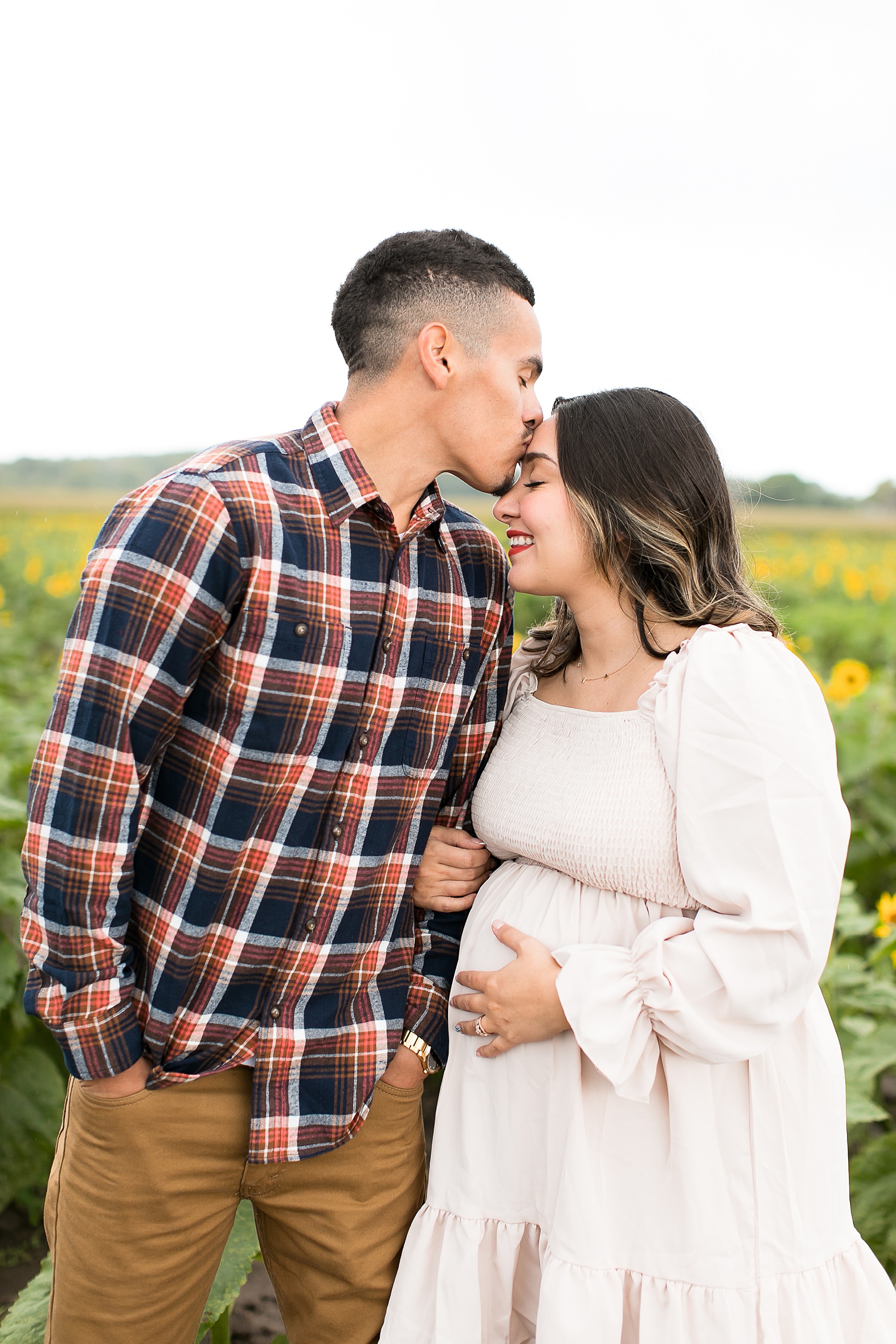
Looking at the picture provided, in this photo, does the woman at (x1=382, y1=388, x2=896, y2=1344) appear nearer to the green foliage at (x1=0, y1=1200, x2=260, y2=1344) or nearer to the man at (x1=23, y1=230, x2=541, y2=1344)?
the man at (x1=23, y1=230, x2=541, y2=1344)

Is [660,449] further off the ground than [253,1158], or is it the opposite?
[660,449]

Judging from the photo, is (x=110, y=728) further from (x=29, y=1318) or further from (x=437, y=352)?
(x=29, y=1318)

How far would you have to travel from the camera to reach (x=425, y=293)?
1.89 meters

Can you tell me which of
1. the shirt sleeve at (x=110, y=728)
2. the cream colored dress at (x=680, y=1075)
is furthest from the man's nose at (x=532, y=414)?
the shirt sleeve at (x=110, y=728)

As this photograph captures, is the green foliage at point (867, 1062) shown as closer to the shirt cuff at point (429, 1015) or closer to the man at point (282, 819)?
the shirt cuff at point (429, 1015)

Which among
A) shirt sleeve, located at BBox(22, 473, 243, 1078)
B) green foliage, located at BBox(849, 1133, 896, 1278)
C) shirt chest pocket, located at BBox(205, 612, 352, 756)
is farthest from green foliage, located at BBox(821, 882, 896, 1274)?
shirt sleeve, located at BBox(22, 473, 243, 1078)

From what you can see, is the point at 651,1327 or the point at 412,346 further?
the point at 412,346

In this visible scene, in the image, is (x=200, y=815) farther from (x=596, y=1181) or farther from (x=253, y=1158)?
(x=596, y=1181)

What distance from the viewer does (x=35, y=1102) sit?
2736mm

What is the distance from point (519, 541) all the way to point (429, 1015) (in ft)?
2.93

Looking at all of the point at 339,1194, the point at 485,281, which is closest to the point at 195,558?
the point at 485,281

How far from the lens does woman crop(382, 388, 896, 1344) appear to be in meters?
1.58

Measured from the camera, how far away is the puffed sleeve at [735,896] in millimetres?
1565

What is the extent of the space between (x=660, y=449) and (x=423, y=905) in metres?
0.94
